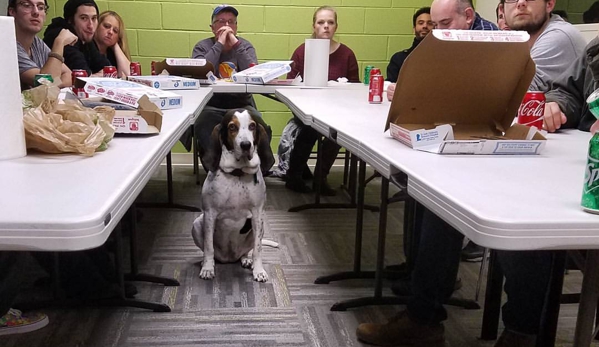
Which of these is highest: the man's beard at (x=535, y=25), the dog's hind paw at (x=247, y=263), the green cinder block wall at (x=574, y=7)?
the green cinder block wall at (x=574, y=7)

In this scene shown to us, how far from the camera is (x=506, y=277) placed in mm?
1313

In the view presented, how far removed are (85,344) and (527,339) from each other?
4.45 feet

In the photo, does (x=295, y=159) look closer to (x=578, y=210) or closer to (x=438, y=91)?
(x=438, y=91)

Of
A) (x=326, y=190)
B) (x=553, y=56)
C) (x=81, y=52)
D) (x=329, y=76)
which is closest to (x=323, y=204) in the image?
(x=326, y=190)

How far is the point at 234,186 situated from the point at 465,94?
116 centimetres

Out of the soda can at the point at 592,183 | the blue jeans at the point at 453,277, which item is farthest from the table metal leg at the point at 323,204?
the soda can at the point at 592,183

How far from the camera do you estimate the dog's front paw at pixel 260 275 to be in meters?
2.23

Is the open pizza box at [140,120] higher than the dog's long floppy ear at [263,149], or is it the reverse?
the open pizza box at [140,120]

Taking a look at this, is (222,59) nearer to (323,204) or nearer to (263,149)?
(323,204)

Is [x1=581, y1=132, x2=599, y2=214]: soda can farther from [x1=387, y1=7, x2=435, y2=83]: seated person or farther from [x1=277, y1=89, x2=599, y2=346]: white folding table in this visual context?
[x1=387, y1=7, x2=435, y2=83]: seated person

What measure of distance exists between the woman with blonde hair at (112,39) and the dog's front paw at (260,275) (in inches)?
82.3

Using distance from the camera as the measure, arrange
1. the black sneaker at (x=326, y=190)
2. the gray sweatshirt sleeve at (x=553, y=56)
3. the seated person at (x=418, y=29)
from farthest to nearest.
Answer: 1. the seated person at (x=418, y=29)
2. the black sneaker at (x=326, y=190)
3. the gray sweatshirt sleeve at (x=553, y=56)

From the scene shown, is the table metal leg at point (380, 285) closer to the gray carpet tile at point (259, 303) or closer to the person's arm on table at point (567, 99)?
the gray carpet tile at point (259, 303)

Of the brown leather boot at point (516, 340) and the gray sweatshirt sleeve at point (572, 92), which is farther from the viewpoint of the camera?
the gray sweatshirt sleeve at point (572, 92)
